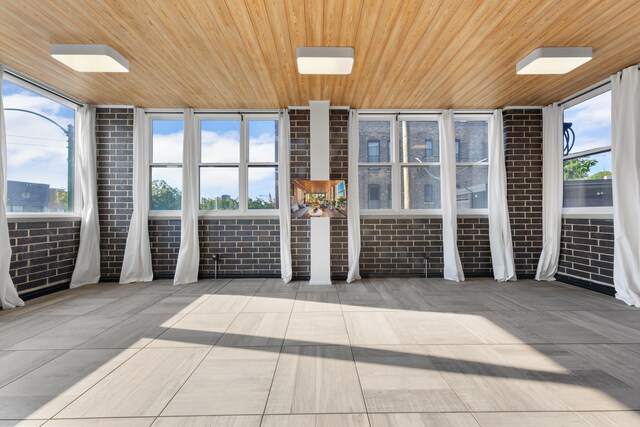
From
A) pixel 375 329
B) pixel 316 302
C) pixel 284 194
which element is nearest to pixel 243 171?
pixel 284 194

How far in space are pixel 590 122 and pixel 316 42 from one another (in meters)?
4.49

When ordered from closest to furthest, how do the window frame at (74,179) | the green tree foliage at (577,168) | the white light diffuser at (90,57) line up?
the white light diffuser at (90,57), the window frame at (74,179), the green tree foliage at (577,168)

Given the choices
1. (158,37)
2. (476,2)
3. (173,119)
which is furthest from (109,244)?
(476,2)

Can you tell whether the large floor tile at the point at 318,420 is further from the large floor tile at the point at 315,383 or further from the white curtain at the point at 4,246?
the white curtain at the point at 4,246

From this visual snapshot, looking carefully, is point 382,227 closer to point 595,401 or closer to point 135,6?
point 595,401

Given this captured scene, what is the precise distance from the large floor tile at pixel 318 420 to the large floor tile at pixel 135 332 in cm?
165

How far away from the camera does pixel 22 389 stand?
217cm

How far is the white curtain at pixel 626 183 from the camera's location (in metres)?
4.18

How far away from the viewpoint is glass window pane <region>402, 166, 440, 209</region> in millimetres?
6051

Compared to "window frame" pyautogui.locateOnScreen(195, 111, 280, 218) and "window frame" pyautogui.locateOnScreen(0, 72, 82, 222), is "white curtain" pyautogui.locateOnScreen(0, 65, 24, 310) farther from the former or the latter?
"window frame" pyautogui.locateOnScreen(195, 111, 280, 218)

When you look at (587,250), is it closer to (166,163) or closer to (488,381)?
(488,381)

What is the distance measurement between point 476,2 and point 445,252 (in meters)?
3.88

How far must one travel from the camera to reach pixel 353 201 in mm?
5703

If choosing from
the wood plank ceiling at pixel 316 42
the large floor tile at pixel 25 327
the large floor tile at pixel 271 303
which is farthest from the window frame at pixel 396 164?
the large floor tile at pixel 25 327
